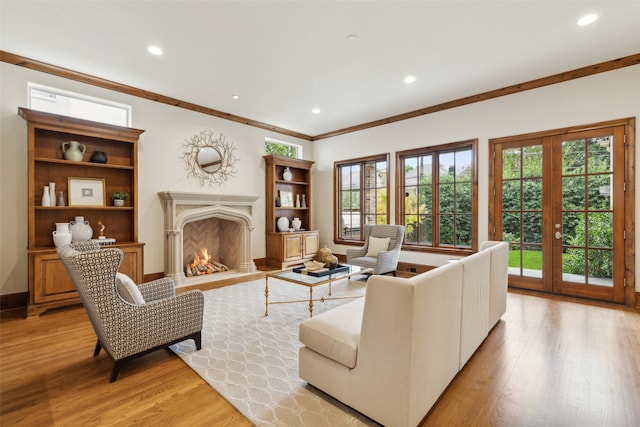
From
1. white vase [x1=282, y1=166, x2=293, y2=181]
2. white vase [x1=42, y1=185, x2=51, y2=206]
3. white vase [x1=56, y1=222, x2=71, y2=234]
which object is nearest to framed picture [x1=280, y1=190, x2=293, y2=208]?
white vase [x1=282, y1=166, x2=293, y2=181]

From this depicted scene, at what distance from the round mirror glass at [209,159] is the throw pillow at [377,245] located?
316 cm

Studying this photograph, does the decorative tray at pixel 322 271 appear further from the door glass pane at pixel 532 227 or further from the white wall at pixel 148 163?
the door glass pane at pixel 532 227

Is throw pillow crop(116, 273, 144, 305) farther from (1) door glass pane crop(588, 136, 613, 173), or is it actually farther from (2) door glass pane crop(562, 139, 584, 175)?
(1) door glass pane crop(588, 136, 613, 173)

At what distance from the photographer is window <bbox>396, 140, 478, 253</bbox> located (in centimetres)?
495

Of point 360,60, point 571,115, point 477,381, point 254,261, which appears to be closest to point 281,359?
point 477,381

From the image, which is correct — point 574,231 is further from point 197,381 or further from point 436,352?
point 197,381

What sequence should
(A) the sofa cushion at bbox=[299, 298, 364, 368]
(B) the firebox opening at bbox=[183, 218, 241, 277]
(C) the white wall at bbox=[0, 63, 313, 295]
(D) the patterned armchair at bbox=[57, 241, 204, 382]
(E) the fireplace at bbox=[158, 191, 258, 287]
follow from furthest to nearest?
(B) the firebox opening at bbox=[183, 218, 241, 277], (E) the fireplace at bbox=[158, 191, 258, 287], (C) the white wall at bbox=[0, 63, 313, 295], (D) the patterned armchair at bbox=[57, 241, 204, 382], (A) the sofa cushion at bbox=[299, 298, 364, 368]

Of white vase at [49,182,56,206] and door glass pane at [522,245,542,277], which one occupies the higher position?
white vase at [49,182,56,206]

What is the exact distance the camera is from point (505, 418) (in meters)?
1.72

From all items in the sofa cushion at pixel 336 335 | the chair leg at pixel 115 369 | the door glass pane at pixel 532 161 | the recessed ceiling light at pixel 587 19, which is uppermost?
the recessed ceiling light at pixel 587 19

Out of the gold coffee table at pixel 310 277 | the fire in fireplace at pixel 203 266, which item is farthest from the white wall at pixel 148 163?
the gold coffee table at pixel 310 277

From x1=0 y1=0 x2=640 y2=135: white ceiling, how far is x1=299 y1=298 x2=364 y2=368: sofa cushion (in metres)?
2.64

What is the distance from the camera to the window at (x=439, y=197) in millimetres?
4949

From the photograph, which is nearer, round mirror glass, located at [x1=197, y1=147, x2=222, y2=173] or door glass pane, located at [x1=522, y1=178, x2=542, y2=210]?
door glass pane, located at [x1=522, y1=178, x2=542, y2=210]
